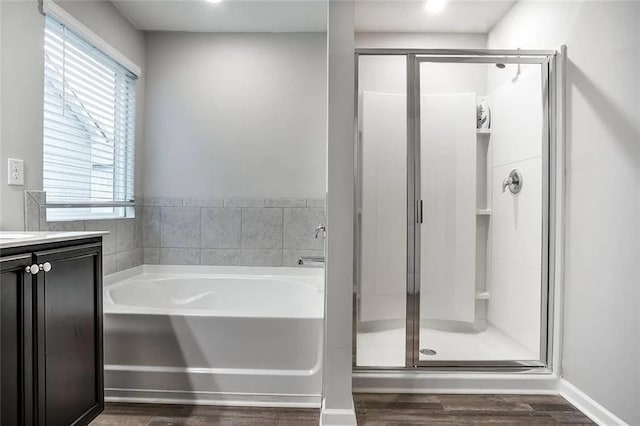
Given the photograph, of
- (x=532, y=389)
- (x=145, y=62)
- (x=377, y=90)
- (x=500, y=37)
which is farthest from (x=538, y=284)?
(x=145, y=62)

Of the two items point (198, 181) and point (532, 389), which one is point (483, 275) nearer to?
point (532, 389)

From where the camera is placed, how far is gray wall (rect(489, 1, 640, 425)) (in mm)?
1543

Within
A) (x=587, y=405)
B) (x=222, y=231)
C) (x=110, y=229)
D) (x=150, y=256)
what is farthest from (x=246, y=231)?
(x=587, y=405)

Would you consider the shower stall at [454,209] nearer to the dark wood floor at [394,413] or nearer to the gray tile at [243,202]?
the dark wood floor at [394,413]

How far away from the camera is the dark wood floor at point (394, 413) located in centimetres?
170

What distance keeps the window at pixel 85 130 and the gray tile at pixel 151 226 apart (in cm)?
15

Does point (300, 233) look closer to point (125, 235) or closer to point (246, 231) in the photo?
point (246, 231)

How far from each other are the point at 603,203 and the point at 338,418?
1623mm

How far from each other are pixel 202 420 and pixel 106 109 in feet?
7.00

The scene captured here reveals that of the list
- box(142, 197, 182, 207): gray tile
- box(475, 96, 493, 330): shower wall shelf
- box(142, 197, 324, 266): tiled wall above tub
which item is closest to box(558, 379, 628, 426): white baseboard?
box(475, 96, 493, 330): shower wall shelf

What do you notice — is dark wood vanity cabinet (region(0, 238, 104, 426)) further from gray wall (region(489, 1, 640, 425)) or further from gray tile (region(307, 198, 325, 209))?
gray wall (region(489, 1, 640, 425))

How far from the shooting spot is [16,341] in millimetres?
1109

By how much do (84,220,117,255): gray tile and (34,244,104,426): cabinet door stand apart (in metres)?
0.97

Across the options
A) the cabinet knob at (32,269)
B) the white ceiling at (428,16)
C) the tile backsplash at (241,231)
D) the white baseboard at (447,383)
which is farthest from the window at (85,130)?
the white baseboard at (447,383)
